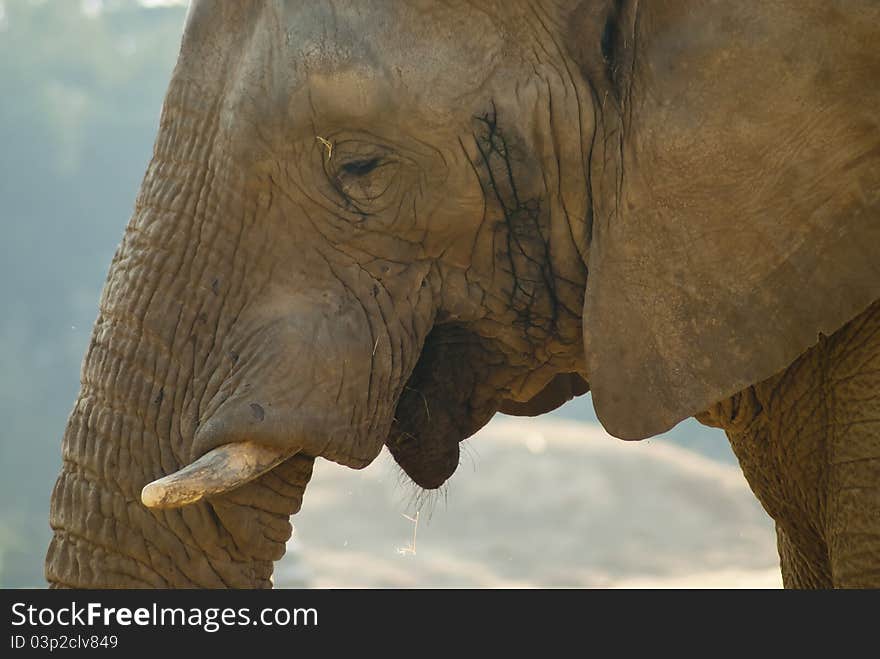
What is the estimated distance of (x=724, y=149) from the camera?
7.98 ft

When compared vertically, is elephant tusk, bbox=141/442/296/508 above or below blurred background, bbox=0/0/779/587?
below

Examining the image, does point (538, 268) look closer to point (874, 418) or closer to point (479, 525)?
point (874, 418)

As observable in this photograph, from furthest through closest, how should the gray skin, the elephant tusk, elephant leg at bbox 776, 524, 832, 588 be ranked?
elephant leg at bbox 776, 524, 832, 588
the gray skin
the elephant tusk

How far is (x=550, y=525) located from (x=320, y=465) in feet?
14.6

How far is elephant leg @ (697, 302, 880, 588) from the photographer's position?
253 centimetres

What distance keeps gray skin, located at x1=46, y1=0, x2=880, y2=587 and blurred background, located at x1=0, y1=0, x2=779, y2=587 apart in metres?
0.70

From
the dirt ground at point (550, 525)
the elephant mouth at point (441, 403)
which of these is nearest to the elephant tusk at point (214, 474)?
the elephant mouth at point (441, 403)

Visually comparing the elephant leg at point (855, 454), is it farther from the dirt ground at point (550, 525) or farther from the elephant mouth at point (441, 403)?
the dirt ground at point (550, 525)

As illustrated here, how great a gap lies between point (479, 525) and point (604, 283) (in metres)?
12.6

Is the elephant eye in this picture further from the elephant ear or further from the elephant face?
the elephant ear

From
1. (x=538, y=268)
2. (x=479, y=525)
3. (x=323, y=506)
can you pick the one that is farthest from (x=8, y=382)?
(x=538, y=268)

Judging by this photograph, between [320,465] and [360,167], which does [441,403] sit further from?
[320,465]

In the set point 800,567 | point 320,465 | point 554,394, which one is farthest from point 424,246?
point 320,465

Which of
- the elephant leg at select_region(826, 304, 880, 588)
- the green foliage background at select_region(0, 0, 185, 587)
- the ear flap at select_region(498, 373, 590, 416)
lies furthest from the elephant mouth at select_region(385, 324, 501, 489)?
the green foliage background at select_region(0, 0, 185, 587)
